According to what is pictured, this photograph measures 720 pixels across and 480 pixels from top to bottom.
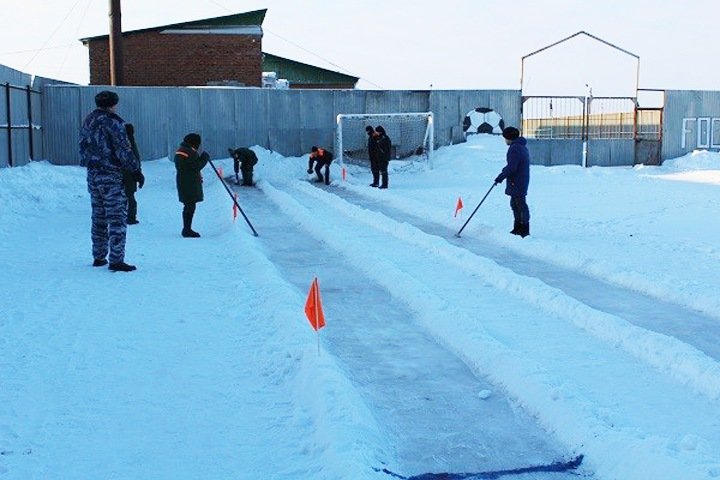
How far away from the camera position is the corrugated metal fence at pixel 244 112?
25.3 m

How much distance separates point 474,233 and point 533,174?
14.5 metres

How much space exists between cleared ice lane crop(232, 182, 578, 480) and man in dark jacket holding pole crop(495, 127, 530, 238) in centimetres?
419

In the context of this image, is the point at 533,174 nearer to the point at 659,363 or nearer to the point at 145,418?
the point at 659,363

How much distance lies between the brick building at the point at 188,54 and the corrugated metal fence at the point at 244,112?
7.21 m

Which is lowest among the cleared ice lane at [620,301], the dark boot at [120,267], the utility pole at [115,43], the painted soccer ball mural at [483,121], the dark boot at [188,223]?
the cleared ice lane at [620,301]

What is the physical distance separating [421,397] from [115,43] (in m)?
24.5

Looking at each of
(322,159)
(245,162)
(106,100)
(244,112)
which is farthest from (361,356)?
(244,112)

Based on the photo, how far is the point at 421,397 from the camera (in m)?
A: 5.16

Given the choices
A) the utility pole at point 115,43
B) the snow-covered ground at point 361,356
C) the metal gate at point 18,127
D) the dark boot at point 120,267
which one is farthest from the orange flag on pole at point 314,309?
the utility pole at point 115,43

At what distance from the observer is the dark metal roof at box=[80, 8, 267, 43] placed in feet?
116

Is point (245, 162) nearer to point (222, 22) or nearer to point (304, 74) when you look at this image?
point (222, 22)

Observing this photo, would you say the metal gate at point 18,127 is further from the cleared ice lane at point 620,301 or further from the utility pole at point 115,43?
the cleared ice lane at point 620,301

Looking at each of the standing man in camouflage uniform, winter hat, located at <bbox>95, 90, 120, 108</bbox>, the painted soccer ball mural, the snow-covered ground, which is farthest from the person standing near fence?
the painted soccer ball mural

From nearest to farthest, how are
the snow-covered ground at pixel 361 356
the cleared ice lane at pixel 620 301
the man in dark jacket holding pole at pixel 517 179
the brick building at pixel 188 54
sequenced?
the snow-covered ground at pixel 361 356
the cleared ice lane at pixel 620 301
the man in dark jacket holding pole at pixel 517 179
the brick building at pixel 188 54
